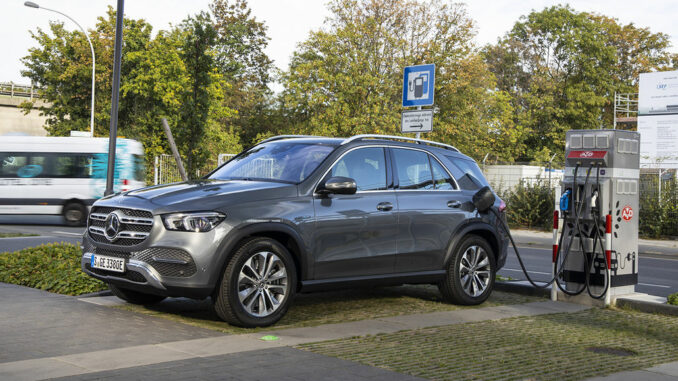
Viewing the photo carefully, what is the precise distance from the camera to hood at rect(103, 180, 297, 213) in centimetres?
693

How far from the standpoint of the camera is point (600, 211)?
9.16m

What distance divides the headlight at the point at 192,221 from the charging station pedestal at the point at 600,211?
442cm

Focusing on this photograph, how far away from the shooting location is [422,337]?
695 centimetres

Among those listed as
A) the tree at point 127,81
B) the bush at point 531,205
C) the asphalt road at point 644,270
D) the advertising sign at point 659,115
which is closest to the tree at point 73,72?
the tree at point 127,81

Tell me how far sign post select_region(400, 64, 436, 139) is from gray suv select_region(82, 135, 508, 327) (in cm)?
746

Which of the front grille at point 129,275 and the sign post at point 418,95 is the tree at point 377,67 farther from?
the front grille at point 129,275

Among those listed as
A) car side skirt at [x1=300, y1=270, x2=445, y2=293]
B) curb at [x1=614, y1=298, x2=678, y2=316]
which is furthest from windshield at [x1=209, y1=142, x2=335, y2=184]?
curb at [x1=614, y1=298, x2=678, y2=316]

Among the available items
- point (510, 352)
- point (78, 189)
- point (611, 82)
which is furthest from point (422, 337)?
point (611, 82)

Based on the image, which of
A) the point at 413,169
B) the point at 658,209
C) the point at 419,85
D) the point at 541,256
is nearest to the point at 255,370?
the point at 413,169

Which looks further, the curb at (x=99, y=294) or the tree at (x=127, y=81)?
the tree at (x=127, y=81)

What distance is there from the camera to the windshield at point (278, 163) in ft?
25.7

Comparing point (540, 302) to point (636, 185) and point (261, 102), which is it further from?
point (261, 102)

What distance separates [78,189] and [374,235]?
18.6 m

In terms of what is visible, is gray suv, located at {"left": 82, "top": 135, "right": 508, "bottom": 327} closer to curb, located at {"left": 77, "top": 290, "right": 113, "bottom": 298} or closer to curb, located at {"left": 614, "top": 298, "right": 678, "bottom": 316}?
curb, located at {"left": 77, "top": 290, "right": 113, "bottom": 298}
